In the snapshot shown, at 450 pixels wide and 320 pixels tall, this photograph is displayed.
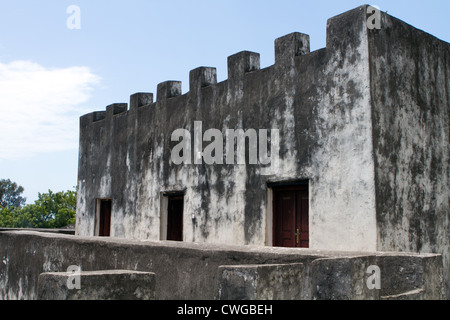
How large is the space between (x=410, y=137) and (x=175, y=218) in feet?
17.3

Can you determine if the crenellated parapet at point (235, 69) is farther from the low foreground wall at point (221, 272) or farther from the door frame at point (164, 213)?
the low foreground wall at point (221, 272)

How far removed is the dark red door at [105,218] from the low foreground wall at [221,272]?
5175 mm

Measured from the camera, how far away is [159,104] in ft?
37.7

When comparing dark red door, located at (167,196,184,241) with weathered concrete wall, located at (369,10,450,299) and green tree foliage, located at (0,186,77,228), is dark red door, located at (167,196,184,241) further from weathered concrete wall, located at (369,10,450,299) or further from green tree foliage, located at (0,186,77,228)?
green tree foliage, located at (0,186,77,228)

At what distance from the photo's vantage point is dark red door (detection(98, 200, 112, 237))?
13258 millimetres

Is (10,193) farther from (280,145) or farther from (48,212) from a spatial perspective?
(280,145)

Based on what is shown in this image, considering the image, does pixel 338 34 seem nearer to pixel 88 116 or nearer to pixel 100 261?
pixel 100 261

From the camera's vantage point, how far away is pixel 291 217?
834cm

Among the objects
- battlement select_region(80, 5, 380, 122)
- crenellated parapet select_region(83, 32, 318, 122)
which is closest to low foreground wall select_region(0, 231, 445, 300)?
battlement select_region(80, 5, 380, 122)

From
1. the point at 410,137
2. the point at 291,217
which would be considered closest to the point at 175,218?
the point at 291,217

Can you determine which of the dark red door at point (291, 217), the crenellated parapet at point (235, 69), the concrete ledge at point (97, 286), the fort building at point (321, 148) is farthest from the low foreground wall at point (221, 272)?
the crenellated parapet at point (235, 69)

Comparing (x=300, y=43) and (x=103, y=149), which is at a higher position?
(x=300, y=43)
